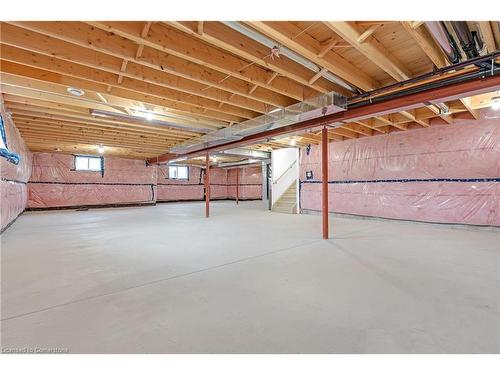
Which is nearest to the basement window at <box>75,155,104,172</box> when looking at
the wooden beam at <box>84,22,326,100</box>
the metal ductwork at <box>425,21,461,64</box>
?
the wooden beam at <box>84,22,326,100</box>

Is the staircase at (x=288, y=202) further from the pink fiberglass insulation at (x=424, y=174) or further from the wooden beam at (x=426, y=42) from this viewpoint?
the wooden beam at (x=426, y=42)

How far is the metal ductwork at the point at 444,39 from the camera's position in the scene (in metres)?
1.90

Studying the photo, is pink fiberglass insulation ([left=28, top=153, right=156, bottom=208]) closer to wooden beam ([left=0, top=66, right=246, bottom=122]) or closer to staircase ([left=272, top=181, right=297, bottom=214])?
staircase ([left=272, top=181, right=297, bottom=214])

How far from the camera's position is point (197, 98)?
4039 mm

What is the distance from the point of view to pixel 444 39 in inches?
81.6

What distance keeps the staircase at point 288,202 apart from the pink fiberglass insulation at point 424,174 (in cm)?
Result: 135

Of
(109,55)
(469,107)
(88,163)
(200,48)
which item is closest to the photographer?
(200,48)

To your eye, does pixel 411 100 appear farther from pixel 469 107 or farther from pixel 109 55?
pixel 109 55

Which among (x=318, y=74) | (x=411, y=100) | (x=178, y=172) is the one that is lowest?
(x=178, y=172)

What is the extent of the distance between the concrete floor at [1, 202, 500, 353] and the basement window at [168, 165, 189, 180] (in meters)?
9.99

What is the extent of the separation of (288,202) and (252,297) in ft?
22.2

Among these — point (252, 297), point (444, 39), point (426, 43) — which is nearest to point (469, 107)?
point (426, 43)
